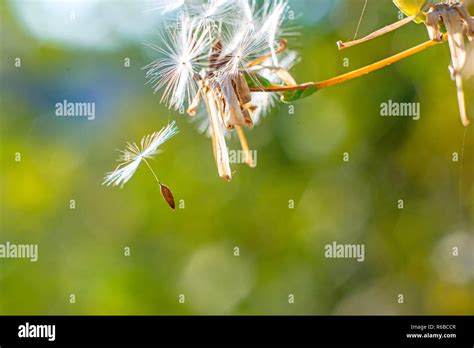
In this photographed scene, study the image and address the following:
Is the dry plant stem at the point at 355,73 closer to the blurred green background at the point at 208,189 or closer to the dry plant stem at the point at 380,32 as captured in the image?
the dry plant stem at the point at 380,32

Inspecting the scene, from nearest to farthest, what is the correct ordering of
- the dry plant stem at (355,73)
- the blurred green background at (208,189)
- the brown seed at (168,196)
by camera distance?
1. the dry plant stem at (355,73)
2. the brown seed at (168,196)
3. the blurred green background at (208,189)

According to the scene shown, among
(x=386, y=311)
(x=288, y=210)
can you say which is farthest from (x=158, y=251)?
(x=386, y=311)

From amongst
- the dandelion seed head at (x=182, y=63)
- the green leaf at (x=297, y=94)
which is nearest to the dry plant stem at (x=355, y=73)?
the green leaf at (x=297, y=94)

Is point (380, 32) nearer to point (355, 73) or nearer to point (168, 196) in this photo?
point (355, 73)

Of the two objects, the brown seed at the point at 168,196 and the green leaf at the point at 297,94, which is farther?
the brown seed at the point at 168,196

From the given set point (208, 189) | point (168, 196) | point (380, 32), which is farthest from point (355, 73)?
point (208, 189)
